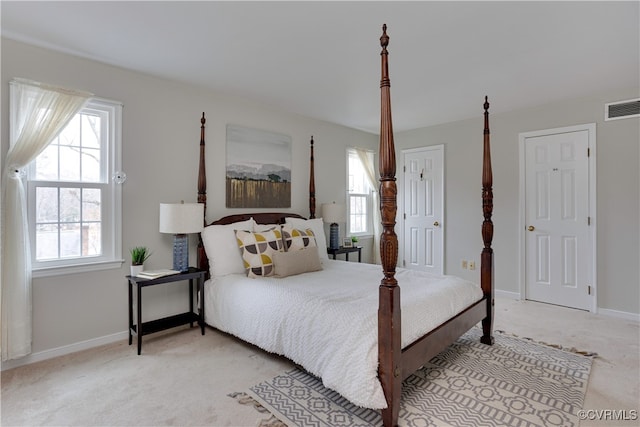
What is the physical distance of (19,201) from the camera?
238 centimetres

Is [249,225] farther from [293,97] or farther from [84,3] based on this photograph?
[84,3]

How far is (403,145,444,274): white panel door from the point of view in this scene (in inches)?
194

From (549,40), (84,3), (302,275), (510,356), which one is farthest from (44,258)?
(549,40)

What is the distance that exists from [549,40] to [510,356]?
2.42 m

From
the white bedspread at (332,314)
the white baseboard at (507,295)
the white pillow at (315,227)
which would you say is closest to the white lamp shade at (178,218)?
the white bedspread at (332,314)

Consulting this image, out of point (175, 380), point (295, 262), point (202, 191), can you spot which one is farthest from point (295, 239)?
point (175, 380)

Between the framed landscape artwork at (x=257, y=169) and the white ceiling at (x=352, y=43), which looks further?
the framed landscape artwork at (x=257, y=169)

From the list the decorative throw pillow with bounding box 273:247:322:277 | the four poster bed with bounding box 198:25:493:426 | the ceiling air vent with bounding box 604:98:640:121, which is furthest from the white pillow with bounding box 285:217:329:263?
the ceiling air vent with bounding box 604:98:640:121

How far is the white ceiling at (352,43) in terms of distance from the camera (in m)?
2.05

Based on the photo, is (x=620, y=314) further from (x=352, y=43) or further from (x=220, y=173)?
(x=220, y=173)

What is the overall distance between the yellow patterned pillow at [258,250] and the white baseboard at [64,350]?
50.2 inches

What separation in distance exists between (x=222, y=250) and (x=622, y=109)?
4396 millimetres

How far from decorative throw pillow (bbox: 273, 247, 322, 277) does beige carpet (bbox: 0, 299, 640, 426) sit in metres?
0.71

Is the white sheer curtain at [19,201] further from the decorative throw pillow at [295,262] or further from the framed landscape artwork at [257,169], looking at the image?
the decorative throw pillow at [295,262]
